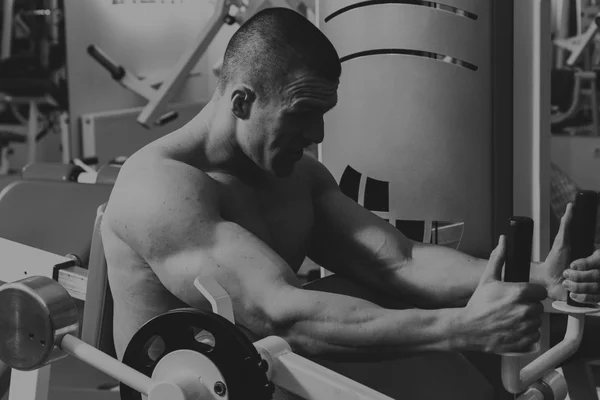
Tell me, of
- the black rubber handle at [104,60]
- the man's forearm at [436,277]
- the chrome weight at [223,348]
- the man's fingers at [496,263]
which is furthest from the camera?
the black rubber handle at [104,60]

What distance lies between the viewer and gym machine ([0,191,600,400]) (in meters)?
1.00

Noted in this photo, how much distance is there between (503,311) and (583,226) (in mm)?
218

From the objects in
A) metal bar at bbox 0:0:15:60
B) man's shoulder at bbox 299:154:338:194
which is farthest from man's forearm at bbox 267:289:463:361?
metal bar at bbox 0:0:15:60

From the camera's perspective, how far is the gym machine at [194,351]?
1.00 m

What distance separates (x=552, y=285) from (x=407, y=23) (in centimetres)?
63

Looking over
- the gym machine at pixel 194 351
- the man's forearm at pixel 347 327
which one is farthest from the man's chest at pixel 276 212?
the gym machine at pixel 194 351

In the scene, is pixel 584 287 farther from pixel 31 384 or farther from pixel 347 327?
pixel 31 384

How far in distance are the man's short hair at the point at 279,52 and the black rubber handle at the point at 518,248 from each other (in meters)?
0.47

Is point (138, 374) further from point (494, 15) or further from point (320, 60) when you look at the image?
point (494, 15)

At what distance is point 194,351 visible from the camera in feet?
3.36

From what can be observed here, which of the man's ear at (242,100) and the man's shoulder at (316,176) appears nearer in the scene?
the man's ear at (242,100)

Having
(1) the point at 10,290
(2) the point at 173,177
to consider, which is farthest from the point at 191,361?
(2) the point at 173,177

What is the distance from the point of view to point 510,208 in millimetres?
1892

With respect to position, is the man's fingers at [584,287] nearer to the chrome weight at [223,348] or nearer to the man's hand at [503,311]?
the man's hand at [503,311]
